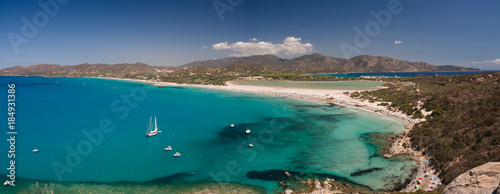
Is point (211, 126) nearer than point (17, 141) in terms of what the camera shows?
No

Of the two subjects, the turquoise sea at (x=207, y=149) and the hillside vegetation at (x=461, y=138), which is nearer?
the hillside vegetation at (x=461, y=138)

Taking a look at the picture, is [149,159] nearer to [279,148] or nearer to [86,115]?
[279,148]

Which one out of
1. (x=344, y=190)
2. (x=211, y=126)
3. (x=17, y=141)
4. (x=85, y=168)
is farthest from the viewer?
(x=211, y=126)

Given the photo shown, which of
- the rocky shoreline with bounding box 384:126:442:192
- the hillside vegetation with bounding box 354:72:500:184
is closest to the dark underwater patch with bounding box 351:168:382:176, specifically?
the rocky shoreline with bounding box 384:126:442:192

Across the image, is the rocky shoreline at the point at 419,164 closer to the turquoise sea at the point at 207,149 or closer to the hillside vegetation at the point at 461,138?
the hillside vegetation at the point at 461,138

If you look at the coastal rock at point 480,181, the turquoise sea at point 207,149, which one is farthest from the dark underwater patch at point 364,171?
the coastal rock at point 480,181

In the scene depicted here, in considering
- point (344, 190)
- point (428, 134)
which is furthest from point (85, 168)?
point (428, 134)

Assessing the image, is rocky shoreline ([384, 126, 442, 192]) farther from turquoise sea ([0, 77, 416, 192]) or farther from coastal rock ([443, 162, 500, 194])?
coastal rock ([443, 162, 500, 194])

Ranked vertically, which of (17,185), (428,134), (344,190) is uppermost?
(428,134)

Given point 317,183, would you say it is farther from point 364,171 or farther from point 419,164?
point 419,164
